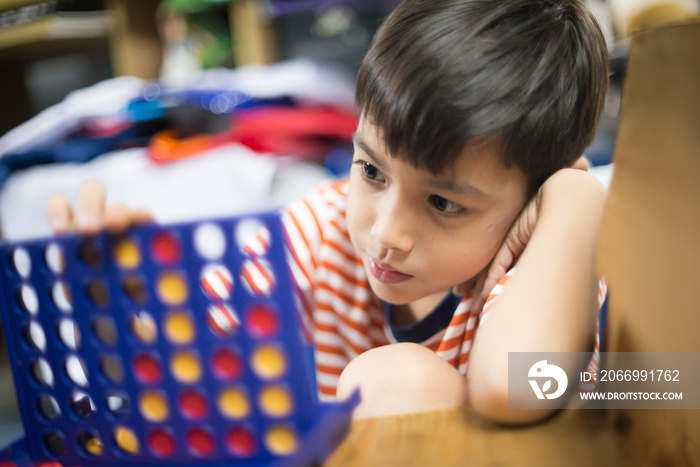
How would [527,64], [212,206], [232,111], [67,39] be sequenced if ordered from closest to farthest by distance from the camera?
[527,64] → [212,206] → [232,111] → [67,39]

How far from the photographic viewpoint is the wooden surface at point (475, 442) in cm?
36

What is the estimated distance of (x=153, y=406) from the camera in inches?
17.7

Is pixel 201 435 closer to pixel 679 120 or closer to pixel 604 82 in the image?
pixel 679 120

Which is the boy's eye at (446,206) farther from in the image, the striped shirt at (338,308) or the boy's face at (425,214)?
the striped shirt at (338,308)

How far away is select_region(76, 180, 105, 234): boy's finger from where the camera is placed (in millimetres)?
447

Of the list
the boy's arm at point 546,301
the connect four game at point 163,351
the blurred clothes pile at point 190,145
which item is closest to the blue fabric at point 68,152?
the blurred clothes pile at point 190,145

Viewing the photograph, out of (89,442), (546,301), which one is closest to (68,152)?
(89,442)

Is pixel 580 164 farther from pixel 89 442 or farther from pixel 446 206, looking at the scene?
pixel 89 442

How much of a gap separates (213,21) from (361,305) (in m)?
1.32

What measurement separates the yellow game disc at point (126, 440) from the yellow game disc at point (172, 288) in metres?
0.14

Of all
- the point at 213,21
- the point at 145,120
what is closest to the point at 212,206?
the point at 145,120

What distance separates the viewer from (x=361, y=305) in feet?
2.29

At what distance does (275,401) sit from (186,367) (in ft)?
0.27

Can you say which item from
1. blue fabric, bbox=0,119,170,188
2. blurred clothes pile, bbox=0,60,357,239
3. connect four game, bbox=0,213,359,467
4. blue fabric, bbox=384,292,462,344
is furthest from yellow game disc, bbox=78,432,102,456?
blue fabric, bbox=0,119,170,188
